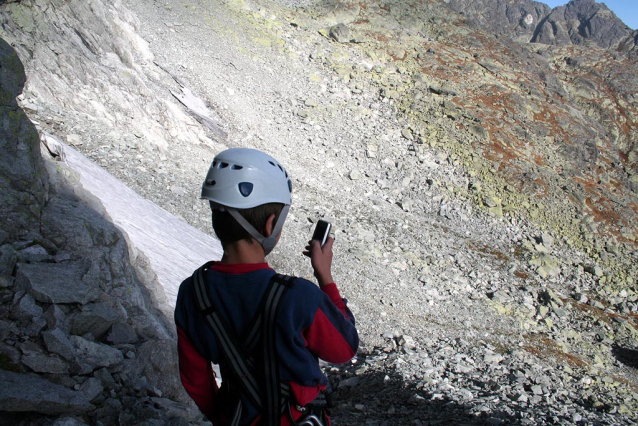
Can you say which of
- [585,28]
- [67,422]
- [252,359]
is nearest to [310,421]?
[252,359]

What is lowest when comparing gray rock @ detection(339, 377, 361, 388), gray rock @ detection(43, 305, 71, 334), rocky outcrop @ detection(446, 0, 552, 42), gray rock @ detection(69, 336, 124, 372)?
gray rock @ detection(339, 377, 361, 388)

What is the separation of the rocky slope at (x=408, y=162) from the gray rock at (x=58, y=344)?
4050 mm

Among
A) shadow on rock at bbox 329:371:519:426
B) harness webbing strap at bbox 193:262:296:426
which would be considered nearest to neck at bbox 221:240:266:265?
harness webbing strap at bbox 193:262:296:426

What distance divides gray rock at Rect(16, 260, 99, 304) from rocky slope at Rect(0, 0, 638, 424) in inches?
160

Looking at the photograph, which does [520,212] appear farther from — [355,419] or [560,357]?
[355,419]

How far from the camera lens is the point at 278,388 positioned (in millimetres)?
1970

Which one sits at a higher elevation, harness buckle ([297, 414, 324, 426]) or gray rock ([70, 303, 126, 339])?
harness buckle ([297, 414, 324, 426])

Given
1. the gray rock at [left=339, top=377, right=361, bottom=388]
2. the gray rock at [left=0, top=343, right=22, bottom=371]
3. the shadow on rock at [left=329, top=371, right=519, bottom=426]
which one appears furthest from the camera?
the gray rock at [left=339, top=377, right=361, bottom=388]

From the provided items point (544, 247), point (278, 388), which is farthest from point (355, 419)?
point (544, 247)

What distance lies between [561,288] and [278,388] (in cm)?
1360

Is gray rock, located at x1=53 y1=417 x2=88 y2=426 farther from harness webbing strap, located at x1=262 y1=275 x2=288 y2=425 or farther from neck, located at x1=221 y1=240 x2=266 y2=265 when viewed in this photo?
neck, located at x1=221 y1=240 x2=266 y2=265

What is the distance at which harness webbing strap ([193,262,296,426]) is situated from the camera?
192cm

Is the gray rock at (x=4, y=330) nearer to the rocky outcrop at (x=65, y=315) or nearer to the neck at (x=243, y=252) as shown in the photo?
the rocky outcrop at (x=65, y=315)

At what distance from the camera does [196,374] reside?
7.32 ft
